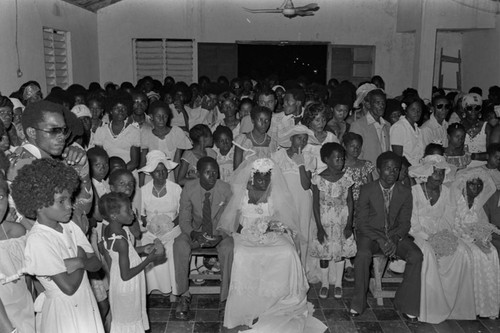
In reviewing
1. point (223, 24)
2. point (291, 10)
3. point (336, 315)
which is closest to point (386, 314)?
point (336, 315)

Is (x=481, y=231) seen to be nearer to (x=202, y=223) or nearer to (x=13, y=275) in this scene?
(x=202, y=223)

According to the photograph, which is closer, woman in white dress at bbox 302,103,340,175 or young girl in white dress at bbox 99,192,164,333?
young girl in white dress at bbox 99,192,164,333

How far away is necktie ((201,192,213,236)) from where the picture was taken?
5.01m

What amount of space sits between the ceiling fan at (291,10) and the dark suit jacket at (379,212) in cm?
743

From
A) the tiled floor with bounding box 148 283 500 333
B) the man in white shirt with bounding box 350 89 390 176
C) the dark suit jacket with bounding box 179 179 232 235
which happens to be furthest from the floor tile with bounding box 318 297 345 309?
the man in white shirt with bounding box 350 89 390 176

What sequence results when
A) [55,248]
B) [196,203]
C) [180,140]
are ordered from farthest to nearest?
[180,140]
[196,203]
[55,248]

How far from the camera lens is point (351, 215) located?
16.6 ft

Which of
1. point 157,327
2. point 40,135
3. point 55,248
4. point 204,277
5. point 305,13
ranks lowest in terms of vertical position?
point 157,327

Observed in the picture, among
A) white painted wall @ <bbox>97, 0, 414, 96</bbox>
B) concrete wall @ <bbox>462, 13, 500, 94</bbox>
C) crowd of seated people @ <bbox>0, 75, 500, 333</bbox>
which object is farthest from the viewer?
white painted wall @ <bbox>97, 0, 414, 96</bbox>

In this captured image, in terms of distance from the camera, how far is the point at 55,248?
271 centimetres

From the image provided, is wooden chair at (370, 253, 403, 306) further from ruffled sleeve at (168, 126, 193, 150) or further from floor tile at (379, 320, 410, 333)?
ruffled sleeve at (168, 126, 193, 150)

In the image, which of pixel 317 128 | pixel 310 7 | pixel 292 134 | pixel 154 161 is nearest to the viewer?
pixel 154 161

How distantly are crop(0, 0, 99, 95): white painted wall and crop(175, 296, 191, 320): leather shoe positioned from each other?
16.8 feet

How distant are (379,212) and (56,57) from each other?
827cm
